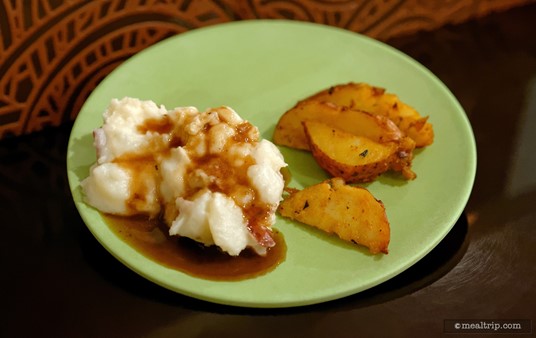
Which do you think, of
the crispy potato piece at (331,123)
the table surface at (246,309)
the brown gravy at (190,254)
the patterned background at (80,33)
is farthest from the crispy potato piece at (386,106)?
the patterned background at (80,33)

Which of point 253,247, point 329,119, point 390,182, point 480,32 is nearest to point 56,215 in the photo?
point 253,247

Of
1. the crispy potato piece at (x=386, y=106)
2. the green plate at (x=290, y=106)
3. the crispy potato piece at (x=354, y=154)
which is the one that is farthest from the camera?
the crispy potato piece at (x=386, y=106)

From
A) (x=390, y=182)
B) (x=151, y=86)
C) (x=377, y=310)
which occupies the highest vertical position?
(x=151, y=86)

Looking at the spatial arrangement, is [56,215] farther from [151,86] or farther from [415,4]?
[415,4]

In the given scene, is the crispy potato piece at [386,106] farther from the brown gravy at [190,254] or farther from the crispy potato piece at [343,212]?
the brown gravy at [190,254]

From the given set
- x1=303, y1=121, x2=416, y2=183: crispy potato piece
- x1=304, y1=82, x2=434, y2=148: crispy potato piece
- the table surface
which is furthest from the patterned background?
x1=303, y1=121, x2=416, y2=183: crispy potato piece
